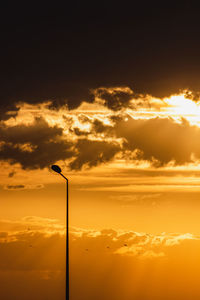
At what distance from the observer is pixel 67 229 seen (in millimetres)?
20297

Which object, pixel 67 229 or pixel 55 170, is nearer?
pixel 55 170

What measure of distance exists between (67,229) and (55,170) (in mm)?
4424

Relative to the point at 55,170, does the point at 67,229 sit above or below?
below

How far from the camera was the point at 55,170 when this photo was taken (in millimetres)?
17797
